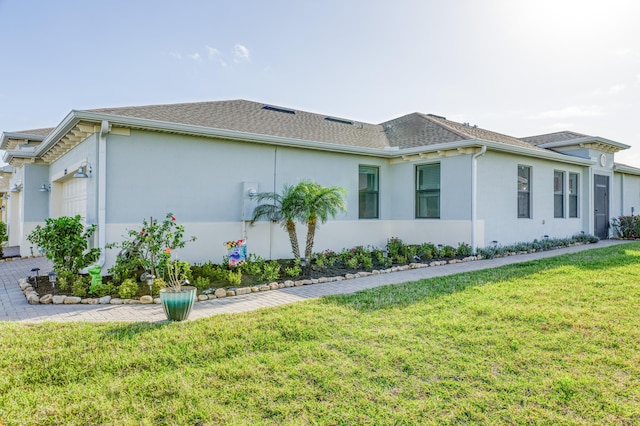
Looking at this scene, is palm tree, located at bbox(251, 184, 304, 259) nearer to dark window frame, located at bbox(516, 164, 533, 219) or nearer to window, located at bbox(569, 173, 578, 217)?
dark window frame, located at bbox(516, 164, 533, 219)

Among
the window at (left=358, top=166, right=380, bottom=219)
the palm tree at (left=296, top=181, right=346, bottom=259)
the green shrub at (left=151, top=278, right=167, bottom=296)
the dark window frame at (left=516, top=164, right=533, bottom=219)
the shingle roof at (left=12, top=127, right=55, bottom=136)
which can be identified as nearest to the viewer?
the green shrub at (left=151, top=278, right=167, bottom=296)

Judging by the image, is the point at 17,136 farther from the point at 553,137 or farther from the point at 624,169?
the point at 624,169

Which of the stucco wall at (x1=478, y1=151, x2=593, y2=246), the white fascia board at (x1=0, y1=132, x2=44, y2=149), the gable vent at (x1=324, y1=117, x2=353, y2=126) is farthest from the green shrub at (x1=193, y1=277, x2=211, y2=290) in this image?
the white fascia board at (x1=0, y1=132, x2=44, y2=149)

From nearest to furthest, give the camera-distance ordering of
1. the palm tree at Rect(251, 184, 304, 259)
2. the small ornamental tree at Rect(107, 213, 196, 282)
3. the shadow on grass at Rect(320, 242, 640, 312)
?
the shadow on grass at Rect(320, 242, 640, 312) → the small ornamental tree at Rect(107, 213, 196, 282) → the palm tree at Rect(251, 184, 304, 259)

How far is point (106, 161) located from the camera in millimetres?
7605

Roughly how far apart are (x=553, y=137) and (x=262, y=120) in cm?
1273

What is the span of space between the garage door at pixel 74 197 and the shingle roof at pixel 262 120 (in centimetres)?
225

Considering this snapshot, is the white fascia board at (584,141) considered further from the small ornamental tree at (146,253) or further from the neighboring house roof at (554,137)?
the small ornamental tree at (146,253)

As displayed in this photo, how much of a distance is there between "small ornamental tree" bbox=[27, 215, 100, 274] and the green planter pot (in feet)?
10.1

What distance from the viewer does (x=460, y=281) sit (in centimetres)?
726

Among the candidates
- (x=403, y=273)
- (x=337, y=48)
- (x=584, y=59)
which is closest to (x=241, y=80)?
(x=337, y=48)

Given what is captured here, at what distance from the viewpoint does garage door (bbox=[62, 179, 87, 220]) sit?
363 inches

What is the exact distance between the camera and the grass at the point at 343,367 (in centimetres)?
290

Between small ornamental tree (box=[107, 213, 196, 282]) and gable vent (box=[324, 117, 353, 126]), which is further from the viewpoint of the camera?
gable vent (box=[324, 117, 353, 126])
